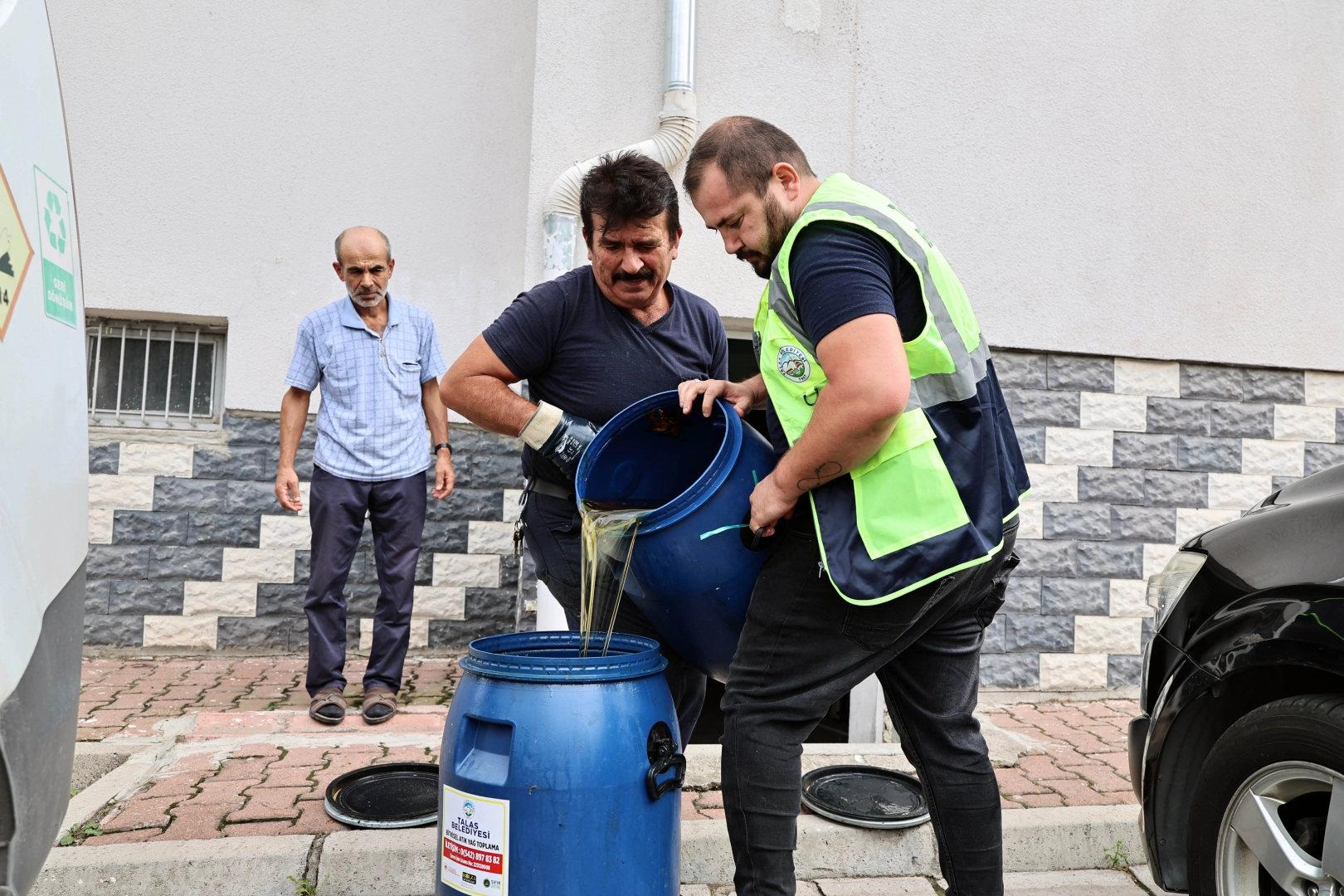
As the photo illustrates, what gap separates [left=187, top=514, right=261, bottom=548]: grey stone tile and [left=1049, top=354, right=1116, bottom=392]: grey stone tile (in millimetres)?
4182

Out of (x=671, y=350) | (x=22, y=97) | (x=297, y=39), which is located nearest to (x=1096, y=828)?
(x=671, y=350)

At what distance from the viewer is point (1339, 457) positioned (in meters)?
5.66

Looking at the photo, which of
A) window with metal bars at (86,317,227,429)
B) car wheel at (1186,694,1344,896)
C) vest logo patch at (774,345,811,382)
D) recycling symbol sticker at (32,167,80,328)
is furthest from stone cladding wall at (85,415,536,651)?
car wheel at (1186,694,1344,896)

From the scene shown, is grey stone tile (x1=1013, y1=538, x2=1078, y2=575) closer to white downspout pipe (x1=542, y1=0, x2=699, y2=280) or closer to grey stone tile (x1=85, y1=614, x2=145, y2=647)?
white downspout pipe (x1=542, y1=0, x2=699, y2=280)

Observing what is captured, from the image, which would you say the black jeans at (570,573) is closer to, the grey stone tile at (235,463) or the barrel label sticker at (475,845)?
the barrel label sticker at (475,845)

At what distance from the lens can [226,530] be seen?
5.34 metres

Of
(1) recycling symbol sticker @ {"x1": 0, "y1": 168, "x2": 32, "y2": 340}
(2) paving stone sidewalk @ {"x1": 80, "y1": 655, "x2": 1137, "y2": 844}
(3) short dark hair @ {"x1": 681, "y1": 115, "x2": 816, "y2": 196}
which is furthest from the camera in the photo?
(2) paving stone sidewalk @ {"x1": 80, "y1": 655, "x2": 1137, "y2": 844}

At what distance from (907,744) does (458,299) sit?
3904 mm

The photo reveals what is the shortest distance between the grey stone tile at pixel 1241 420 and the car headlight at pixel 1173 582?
11.7ft

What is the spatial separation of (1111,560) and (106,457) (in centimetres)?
517

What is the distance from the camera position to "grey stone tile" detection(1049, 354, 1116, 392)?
5.37m

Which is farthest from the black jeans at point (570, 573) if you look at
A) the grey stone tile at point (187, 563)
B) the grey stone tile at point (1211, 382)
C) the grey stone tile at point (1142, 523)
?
the grey stone tile at point (1211, 382)

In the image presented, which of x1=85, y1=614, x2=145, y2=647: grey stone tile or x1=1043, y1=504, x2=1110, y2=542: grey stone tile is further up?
x1=1043, y1=504, x2=1110, y2=542: grey stone tile

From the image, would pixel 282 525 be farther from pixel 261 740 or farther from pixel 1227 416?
pixel 1227 416
